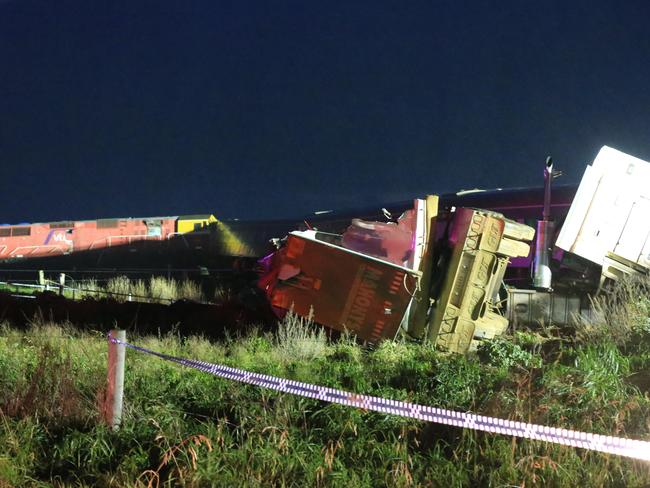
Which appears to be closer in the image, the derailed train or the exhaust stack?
the derailed train

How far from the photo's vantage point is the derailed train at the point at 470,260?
8.66m

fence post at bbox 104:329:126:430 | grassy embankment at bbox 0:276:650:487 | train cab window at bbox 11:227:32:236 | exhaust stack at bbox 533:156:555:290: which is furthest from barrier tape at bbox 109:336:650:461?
train cab window at bbox 11:227:32:236

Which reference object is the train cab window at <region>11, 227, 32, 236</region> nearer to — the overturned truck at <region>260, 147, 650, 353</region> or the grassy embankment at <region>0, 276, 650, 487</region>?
the overturned truck at <region>260, 147, 650, 353</region>

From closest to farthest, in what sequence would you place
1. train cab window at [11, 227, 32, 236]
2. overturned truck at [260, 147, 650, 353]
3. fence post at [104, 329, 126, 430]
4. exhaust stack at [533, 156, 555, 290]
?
1. fence post at [104, 329, 126, 430]
2. overturned truck at [260, 147, 650, 353]
3. exhaust stack at [533, 156, 555, 290]
4. train cab window at [11, 227, 32, 236]

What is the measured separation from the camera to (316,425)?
498 cm

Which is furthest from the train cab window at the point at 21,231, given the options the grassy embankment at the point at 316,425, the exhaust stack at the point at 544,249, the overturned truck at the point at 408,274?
the grassy embankment at the point at 316,425

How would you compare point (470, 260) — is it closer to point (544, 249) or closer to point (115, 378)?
point (544, 249)

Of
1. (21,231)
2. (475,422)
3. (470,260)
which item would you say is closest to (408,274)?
(470,260)

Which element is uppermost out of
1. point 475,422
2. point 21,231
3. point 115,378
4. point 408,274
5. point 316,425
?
point 475,422

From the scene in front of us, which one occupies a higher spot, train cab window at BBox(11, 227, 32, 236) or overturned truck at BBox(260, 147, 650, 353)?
overturned truck at BBox(260, 147, 650, 353)

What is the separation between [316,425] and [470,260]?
4.48 metres

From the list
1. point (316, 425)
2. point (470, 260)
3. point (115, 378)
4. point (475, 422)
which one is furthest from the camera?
point (470, 260)

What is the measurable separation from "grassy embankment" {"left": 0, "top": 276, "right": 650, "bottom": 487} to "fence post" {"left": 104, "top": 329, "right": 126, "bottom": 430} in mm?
116

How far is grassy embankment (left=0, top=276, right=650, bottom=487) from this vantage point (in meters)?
4.08
